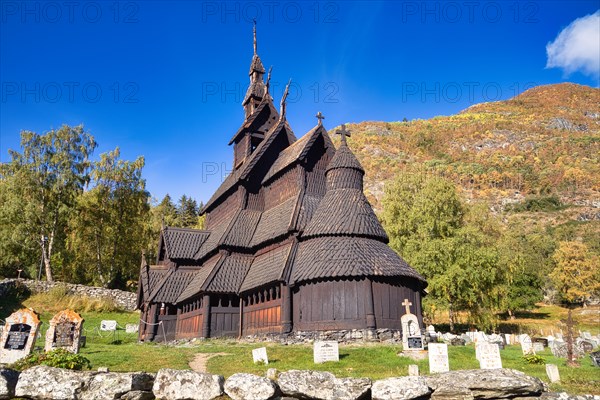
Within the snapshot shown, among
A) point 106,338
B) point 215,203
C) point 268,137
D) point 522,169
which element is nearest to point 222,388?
point 106,338

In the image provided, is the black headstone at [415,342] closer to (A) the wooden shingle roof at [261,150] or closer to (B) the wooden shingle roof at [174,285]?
(A) the wooden shingle roof at [261,150]

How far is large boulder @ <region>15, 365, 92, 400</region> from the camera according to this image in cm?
834

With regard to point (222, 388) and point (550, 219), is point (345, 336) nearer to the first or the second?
point (222, 388)

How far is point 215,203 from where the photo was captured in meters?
35.0

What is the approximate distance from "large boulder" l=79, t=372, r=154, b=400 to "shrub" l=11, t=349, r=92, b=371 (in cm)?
308

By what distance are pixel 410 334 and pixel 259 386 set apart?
1164 centimetres

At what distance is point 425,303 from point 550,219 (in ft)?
329

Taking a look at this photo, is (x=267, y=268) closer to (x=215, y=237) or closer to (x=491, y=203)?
(x=215, y=237)

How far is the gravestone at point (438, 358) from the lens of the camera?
42.3 ft

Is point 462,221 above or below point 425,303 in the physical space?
above

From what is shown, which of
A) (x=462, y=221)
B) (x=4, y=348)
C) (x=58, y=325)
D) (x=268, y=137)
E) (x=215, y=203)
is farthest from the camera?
(x=462, y=221)

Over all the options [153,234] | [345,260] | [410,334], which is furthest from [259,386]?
[153,234]

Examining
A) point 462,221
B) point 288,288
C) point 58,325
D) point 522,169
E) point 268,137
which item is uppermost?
point 522,169

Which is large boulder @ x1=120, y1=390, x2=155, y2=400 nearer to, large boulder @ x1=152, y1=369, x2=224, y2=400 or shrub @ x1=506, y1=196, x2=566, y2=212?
large boulder @ x1=152, y1=369, x2=224, y2=400
